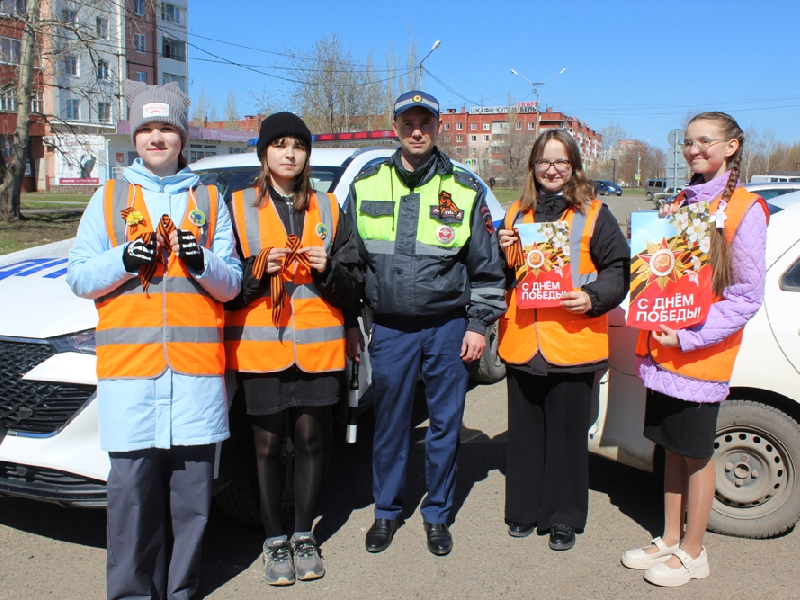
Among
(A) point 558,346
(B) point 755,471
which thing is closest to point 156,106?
(A) point 558,346

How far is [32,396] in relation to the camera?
119 inches

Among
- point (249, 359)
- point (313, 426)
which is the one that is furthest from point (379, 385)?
point (249, 359)

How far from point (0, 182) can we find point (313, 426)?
18121mm

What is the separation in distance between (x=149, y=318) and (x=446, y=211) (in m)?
1.38

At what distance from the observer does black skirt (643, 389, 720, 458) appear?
3053 millimetres

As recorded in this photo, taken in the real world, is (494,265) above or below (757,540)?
above

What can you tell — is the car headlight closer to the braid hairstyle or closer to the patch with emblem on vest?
the patch with emblem on vest

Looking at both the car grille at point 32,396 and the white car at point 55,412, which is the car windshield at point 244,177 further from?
the car grille at point 32,396

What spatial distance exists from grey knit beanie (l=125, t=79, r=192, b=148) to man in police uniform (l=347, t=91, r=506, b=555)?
87 centimetres

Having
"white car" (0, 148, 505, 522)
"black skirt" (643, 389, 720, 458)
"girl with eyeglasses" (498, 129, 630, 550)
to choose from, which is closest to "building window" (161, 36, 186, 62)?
"white car" (0, 148, 505, 522)

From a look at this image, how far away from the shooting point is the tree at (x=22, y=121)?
52.9 feet

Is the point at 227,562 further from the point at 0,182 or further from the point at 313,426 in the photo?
the point at 0,182

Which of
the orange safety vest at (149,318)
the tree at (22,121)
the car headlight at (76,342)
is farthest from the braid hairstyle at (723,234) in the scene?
the tree at (22,121)

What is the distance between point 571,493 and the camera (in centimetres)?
347
